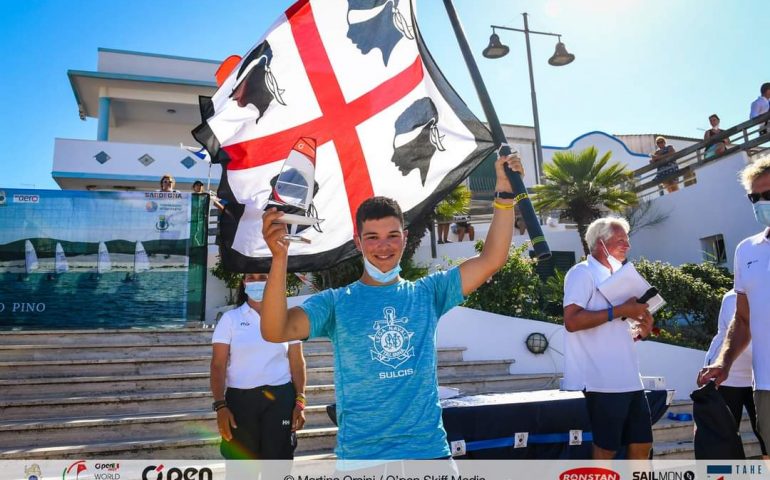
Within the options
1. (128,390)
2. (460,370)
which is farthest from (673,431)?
(128,390)

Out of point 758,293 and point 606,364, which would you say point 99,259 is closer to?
point 606,364

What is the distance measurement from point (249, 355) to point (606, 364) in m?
2.39

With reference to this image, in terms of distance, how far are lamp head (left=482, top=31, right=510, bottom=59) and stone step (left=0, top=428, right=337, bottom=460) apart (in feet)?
40.1

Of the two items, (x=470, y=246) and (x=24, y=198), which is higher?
(x=470, y=246)

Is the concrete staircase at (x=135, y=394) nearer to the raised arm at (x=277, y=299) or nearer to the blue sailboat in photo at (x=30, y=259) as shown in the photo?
the blue sailboat in photo at (x=30, y=259)

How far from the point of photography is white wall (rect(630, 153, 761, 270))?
12.7 m

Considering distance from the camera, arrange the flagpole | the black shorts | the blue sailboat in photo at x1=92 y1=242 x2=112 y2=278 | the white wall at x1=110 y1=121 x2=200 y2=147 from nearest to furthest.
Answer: the flagpole
the black shorts
the blue sailboat in photo at x1=92 y1=242 x2=112 y2=278
the white wall at x1=110 y1=121 x2=200 y2=147

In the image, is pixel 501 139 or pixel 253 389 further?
pixel 253 389

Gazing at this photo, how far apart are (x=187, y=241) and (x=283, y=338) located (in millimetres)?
6552

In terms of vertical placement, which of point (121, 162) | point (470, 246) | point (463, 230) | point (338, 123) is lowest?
point (338, 123)

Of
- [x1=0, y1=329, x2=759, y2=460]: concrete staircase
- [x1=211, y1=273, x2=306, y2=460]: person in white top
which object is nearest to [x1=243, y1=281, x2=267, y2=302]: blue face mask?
[x1=211, y1=273, x2=306, y2=460]: person in white top

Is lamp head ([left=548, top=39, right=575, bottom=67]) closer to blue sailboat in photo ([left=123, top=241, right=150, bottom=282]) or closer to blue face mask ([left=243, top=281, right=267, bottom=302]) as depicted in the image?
blue sailboat in photo ([left=123, top=241, right=150, bottom=282])

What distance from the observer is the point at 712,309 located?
965cm

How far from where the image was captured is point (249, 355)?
388 centimetres
